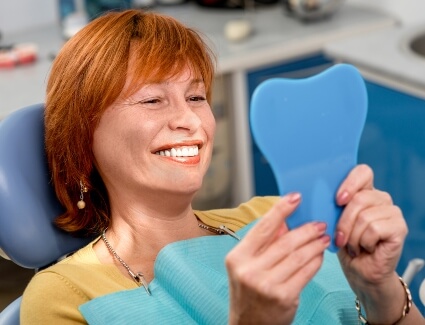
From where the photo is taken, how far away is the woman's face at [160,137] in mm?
1603

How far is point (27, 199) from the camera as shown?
1.76 metres

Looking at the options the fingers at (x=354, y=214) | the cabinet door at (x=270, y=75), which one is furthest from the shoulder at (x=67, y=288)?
the cabinet door at (x=270, y=75)

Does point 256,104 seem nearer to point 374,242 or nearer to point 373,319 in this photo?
point 374,242

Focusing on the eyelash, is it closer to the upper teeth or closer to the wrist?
the upper teeth

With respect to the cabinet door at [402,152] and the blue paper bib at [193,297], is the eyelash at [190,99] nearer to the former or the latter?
the blue paper bib at [193,297]

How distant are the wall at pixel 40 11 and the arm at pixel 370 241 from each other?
1871 millimetres

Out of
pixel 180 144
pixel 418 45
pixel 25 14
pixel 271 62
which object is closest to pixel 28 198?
pixel 180 144

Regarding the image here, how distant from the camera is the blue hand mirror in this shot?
51.1 inches

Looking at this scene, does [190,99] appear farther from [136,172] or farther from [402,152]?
[402,152]

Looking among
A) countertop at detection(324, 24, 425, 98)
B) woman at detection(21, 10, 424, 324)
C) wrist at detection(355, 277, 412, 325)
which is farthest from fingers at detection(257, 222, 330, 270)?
countertop at detection(324, 24, 425, 98)

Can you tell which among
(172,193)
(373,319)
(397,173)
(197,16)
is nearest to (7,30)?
(197,16)

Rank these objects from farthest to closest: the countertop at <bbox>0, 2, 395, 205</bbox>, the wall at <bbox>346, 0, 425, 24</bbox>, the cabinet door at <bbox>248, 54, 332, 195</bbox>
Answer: the wall at <bbox>346, 0, 425, 24</bbox>, the cabinet door at <bbox>248, 54, 332, 195</bbox>, the countertop at <bbox>0, 2, 395, 205</bbox>

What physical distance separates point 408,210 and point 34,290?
144 cm

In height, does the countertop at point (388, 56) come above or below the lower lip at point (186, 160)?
below
